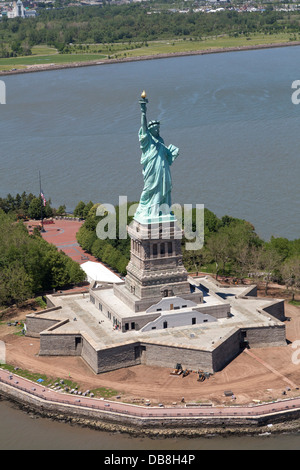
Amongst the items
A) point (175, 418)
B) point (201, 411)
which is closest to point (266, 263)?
point (201, 411)

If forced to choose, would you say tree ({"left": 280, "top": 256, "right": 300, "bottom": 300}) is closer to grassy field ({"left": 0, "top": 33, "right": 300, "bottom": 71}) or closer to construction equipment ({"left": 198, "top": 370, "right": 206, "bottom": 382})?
construction equipment ({"left": 198, "top": 370, "right": 206, "bottom": 382})

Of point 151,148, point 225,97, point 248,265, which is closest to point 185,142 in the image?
point 225,97

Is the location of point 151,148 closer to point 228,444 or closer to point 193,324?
point 193,324

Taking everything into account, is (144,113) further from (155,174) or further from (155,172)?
(155,174)

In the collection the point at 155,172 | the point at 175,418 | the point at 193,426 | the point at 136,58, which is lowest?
the point at 193,426

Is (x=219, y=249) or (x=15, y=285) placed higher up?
(x=219, y=249)

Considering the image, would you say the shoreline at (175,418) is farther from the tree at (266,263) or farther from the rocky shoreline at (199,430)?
the tree at (266,263)

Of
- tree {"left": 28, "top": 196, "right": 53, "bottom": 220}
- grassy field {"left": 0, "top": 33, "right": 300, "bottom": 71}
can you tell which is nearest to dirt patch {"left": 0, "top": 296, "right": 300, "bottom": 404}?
tree {"left": 28, "top": 196, "right": 53, "bottom": 220}
